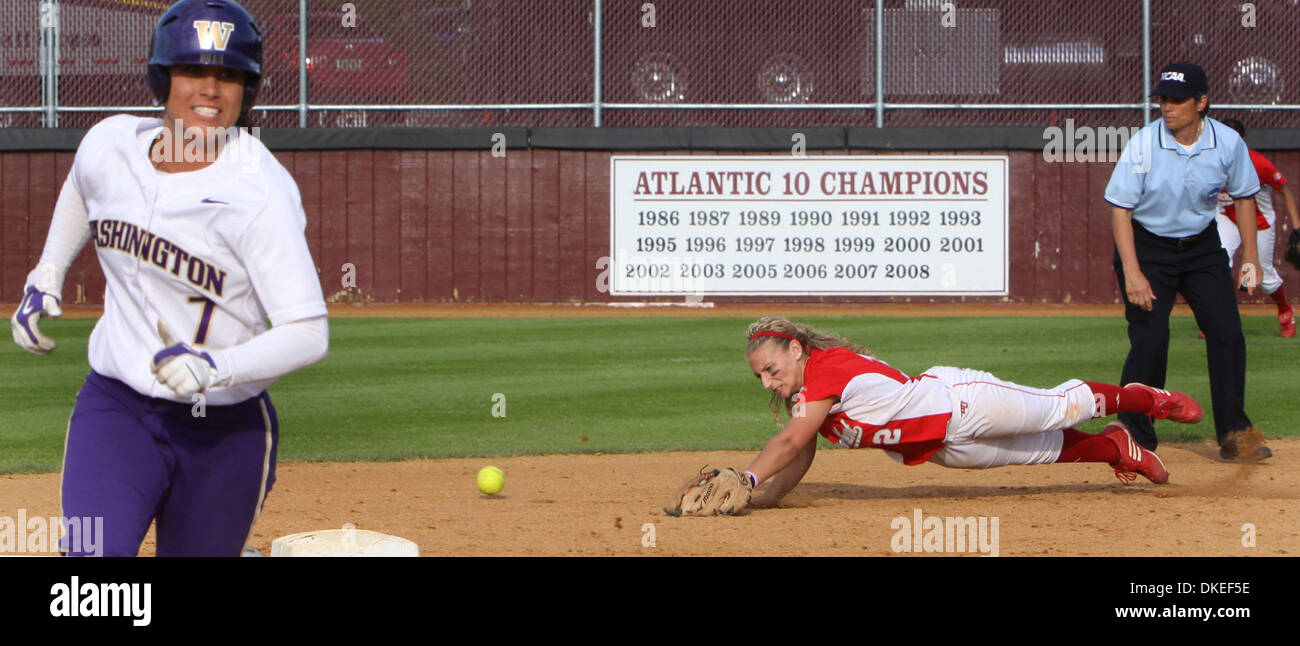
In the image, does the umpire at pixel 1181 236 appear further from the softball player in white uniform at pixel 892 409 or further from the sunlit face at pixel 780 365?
the sunlit face at pixel 780 365

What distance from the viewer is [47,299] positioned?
381cm

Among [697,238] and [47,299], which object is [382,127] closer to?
[697,238]

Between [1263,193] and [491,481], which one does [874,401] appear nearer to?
[491,481]

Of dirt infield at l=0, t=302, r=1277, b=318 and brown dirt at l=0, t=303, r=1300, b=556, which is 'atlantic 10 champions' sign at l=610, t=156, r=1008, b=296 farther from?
brown dirt at l=0, t=303, r=1300, b=556

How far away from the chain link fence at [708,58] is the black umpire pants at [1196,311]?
38.6 ft

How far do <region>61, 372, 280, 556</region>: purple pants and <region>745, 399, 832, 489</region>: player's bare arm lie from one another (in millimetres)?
2823

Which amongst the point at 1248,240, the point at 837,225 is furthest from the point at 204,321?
the point at 837,225

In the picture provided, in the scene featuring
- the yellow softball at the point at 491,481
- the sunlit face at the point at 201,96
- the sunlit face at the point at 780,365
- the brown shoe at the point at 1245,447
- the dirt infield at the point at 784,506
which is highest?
the sunlit face at the point at 201,96

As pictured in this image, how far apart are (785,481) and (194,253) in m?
3.74

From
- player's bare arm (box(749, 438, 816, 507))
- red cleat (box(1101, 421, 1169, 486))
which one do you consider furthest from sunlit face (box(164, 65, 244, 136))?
red cleat (box(1101, 421, 1169, 486))

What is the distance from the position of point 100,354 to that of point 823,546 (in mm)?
3123

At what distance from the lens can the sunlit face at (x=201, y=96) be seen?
366cm

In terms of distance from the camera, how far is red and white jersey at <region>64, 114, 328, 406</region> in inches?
137

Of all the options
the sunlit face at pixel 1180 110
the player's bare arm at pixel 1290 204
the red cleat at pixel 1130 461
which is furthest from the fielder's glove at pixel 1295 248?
the red cleat at pixel 1130 461
